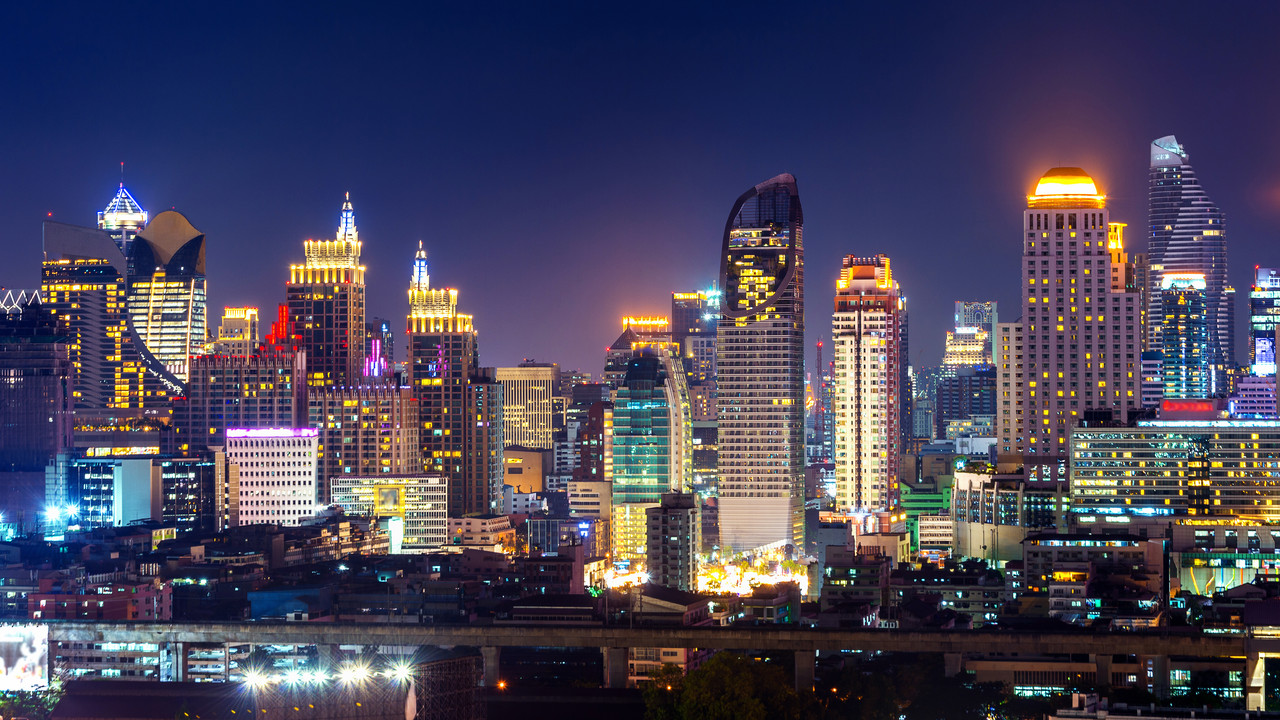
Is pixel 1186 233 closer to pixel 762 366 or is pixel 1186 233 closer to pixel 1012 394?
pixel 762 366

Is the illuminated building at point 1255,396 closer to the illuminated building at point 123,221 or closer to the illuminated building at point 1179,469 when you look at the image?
the illuminated building at point 1179,469

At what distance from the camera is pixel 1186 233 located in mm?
170250

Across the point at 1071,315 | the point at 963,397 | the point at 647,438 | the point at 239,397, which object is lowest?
the point at 647,438

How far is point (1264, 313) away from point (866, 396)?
114 feet

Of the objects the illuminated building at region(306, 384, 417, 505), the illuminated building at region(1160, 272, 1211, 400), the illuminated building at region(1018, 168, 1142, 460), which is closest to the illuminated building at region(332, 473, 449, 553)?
the illuminated building at region(306, 384, 417, 505)

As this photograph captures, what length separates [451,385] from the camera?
5556 inches

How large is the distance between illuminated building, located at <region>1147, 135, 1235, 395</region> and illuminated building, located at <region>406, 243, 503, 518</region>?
187 ft

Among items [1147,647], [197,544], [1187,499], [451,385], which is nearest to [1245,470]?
[1187,499]

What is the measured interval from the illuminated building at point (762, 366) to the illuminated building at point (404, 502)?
1705 cm

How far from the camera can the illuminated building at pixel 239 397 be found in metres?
144

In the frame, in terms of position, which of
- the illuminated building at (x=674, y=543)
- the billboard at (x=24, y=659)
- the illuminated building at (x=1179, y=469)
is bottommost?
the billboard at (x=24, y=659)

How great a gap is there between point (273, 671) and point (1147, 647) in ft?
83.7

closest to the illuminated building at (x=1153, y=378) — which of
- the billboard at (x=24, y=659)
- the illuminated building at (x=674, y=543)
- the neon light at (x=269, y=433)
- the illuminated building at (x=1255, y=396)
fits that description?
the illuminated building at (x=1255, y=396)

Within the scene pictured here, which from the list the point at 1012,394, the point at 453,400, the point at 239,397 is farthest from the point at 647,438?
the point at 239,397
